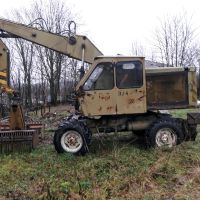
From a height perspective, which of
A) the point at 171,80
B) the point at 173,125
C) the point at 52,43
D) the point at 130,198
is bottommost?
the point at 130,198

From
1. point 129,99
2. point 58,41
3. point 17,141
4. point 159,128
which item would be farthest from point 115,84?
point 17,141

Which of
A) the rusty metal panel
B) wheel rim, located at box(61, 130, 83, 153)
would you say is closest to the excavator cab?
the rusty metal panel

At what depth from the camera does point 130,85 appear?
1033 cm

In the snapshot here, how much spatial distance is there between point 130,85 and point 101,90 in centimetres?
74

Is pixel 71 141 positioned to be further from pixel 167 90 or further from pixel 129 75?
pixel 167 90

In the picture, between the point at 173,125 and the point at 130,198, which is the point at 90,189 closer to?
the point at 130,198

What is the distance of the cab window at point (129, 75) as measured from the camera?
1032 cm

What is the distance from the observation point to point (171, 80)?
10.5 m

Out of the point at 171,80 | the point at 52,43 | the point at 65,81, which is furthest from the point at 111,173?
the point at 65,81

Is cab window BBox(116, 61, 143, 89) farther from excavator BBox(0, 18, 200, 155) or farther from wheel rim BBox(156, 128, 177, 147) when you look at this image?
wheel rim BBox(156, 128, 177, 147)

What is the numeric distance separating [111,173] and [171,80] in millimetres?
3699

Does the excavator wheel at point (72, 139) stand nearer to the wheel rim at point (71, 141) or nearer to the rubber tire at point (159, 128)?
the wheel rim at point (71, 141)

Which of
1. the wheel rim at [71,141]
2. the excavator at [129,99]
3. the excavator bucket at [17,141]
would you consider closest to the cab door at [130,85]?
the excavator at [129,99]

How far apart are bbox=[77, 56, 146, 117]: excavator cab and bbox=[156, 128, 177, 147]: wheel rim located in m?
0.83
